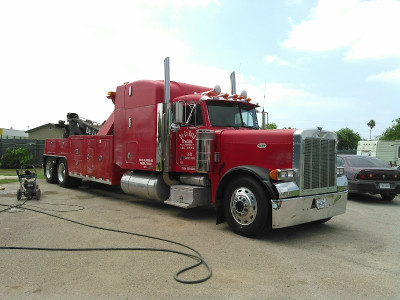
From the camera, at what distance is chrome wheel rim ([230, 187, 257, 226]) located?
557 centimetres

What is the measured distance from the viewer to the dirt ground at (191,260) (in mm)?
3582

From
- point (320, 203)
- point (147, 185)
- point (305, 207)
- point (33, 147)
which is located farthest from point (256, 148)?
point (33, 147)

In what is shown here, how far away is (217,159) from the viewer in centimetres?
662

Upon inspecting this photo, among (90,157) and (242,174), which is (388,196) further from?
(90,157)

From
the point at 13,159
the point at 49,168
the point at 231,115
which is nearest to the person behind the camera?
the point at 231,115

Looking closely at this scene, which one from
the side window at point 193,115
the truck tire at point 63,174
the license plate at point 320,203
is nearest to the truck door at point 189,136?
the side window at point 193,115

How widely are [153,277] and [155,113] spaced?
178 inches

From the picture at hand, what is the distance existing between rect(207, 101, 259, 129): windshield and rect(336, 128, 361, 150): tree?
4386 centimetres

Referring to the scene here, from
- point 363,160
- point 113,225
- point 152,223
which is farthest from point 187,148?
point 363,160

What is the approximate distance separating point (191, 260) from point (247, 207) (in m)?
1.55

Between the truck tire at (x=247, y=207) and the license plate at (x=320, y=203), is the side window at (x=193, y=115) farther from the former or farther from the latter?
the license plate at (x=320, y=203)

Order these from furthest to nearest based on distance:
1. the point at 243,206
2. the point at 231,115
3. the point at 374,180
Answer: the point at 374,180, the point at 231,115, the point at 243,206

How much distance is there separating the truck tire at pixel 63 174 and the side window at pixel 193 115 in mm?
6710

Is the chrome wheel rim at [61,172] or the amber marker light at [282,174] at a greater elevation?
the amber marker light at [282,174]
